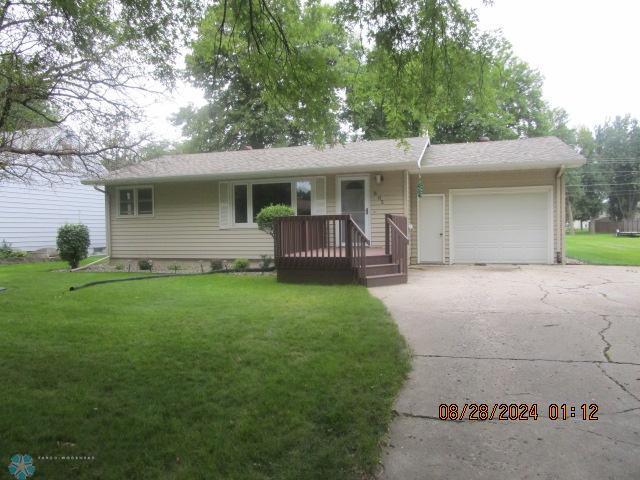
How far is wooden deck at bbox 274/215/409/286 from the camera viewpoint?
861 cm

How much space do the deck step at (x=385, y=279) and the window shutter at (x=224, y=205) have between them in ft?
19.6

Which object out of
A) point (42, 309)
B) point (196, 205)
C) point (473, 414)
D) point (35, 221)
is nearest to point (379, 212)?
point (196, 205)

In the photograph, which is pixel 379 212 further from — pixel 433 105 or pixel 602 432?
pixel 602 432

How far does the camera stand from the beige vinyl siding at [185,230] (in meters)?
12.9

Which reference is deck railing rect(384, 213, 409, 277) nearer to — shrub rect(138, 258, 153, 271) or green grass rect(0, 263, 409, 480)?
green grass rect(0, 263, 409, 480)

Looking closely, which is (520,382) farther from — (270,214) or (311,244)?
(270,214)

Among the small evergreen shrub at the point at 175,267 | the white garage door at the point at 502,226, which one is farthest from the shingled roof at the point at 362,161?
the small evergreen shrub at the point at 175,267

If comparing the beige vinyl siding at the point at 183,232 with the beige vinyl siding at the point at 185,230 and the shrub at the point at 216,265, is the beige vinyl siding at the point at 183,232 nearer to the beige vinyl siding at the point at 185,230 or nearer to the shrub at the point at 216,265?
the beige vinyl siding at the point at 185,230

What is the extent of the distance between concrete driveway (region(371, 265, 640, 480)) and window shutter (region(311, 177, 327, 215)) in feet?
17.6

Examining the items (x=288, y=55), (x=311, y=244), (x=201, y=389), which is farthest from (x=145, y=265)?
(x=201, y=389)

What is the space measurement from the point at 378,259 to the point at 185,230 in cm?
696

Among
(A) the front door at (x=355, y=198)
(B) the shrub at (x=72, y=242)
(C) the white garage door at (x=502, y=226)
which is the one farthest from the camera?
(B) the shrub at (x=72, y=242)

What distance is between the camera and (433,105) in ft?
20.2

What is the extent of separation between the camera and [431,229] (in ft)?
42.4
